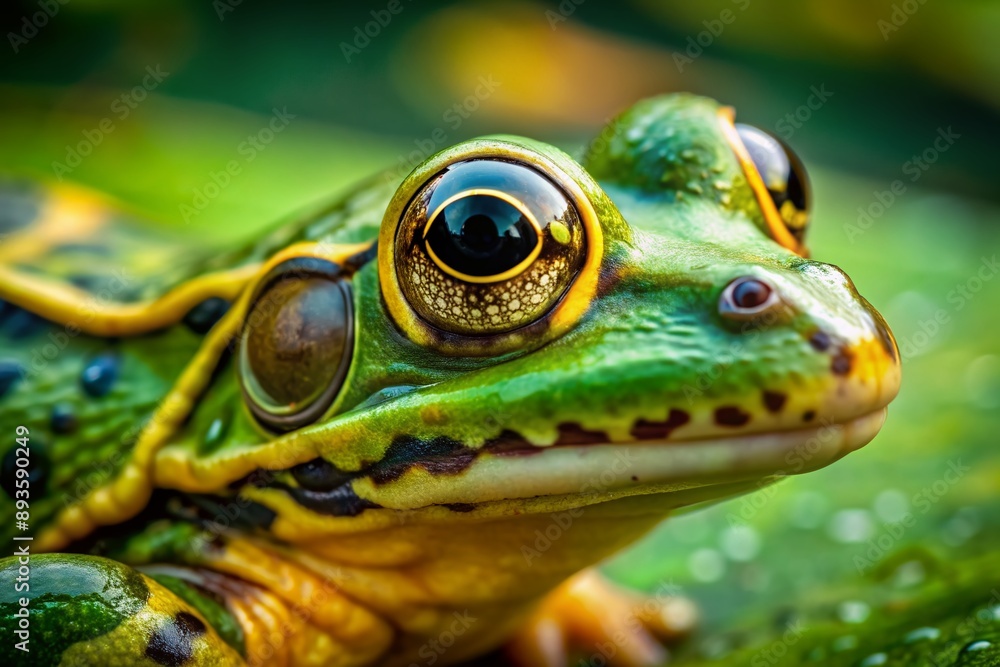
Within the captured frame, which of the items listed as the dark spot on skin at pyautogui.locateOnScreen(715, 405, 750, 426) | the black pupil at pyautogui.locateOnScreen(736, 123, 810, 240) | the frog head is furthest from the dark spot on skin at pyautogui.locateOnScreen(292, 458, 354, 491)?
the black pupil at pyautogui.locateOnScreen(736, 123, 810, 240)

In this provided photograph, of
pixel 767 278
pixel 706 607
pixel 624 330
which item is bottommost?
pixel 706 607

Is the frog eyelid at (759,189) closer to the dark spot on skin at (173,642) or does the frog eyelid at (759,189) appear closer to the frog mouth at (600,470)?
the frog mouth at (600,470)

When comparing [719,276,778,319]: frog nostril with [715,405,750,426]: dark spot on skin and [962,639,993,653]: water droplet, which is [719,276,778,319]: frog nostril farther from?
[962,639,993,653]: water droplet

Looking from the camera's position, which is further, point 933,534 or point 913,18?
point 913,18

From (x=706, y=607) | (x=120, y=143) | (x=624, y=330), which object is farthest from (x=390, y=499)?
(x=120, y=143)

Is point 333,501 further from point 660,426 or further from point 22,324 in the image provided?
point 22,324

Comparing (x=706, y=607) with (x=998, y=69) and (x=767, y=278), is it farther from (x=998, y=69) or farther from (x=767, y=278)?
(x=998, y=69)
